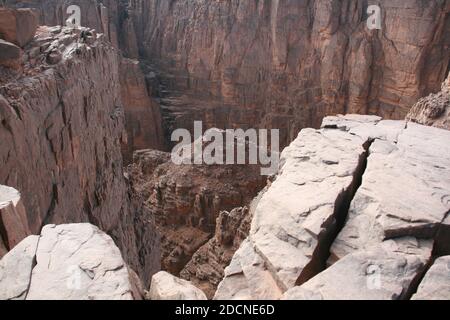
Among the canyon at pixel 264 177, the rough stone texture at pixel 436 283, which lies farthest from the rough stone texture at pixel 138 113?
the rough stone texture at pixel 436 283

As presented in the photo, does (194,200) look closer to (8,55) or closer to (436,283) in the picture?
(8,55)

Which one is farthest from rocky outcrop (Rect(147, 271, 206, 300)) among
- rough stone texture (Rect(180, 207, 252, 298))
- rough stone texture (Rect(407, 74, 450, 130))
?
rough stone texture (Rect(180, 207, 252, 298))

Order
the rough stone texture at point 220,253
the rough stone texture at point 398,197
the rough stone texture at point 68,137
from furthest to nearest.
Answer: the rough stone texture at point 220,253
the rough stone texture at point 68,137
the rough stone texture at point 398,197

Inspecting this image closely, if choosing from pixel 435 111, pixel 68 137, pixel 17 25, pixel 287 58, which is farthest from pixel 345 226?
pixel 287 58

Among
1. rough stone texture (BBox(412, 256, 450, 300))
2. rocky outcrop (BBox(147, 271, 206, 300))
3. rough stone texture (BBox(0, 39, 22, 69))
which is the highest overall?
rough stone texture (BBox(0, 39, 22, 69))

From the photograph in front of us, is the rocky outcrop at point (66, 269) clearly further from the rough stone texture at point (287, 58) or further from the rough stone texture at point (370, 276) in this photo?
the rough stone texture at point (287, 58)

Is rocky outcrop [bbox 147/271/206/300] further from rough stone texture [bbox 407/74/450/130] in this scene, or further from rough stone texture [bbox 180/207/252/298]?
rough stone texture [bbox 180/207/252/298]
